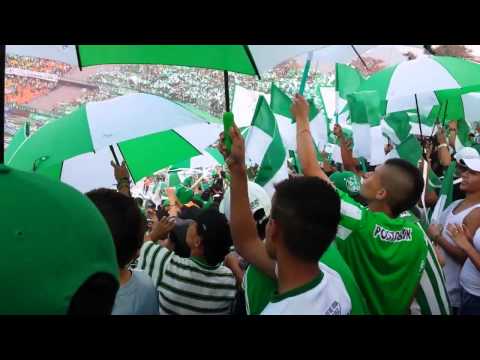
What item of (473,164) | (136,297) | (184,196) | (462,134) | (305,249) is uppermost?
(305,249)

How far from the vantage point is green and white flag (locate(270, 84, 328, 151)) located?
4549mm

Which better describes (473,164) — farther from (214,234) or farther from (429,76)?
(429,76)

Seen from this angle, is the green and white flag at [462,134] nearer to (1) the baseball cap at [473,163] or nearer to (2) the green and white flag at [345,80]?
(2) the green and white flag at [345,80]

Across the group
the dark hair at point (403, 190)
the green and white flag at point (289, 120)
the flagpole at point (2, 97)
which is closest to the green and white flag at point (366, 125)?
the green and white flag at point (289, 120)

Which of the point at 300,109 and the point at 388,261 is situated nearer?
the point at 388,261

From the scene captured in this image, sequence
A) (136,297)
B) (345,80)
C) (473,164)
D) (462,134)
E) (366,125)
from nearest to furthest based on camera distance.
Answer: (136,297), (473,164), (366,125), (345,80), (462,134)

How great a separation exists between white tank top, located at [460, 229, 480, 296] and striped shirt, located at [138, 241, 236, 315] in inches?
48.7

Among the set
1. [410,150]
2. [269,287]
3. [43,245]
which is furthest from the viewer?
[410,150]

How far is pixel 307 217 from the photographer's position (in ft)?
4.69

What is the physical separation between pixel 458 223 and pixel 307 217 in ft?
4.92

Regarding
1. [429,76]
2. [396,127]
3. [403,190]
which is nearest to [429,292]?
[403,190]
